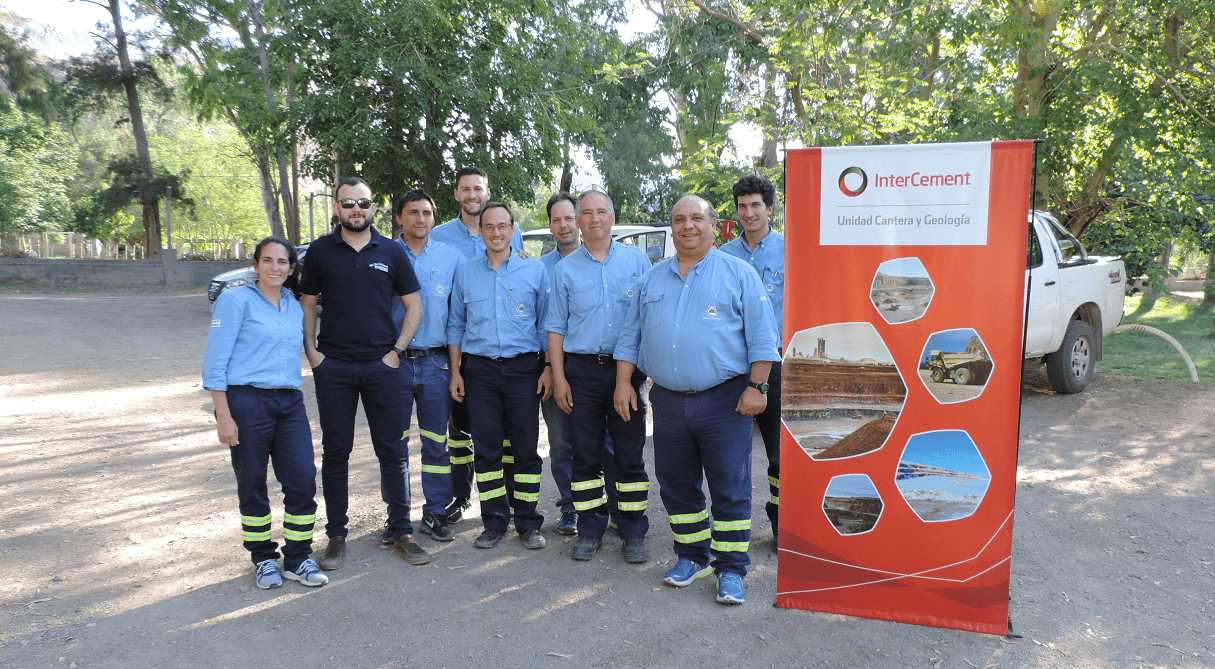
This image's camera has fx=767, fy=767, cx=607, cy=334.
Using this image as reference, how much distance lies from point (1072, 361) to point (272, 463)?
818 centimetres

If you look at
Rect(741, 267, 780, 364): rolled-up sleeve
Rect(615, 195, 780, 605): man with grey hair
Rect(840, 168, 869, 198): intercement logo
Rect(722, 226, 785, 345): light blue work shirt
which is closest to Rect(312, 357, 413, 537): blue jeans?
Rect(615, 195, 780, 605): man with grey hair

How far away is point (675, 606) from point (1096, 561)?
2.37m

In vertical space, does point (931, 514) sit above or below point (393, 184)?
below

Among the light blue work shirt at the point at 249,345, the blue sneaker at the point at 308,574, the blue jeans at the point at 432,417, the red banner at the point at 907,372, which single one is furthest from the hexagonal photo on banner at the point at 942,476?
the light blue work shirt at the point at 249,345

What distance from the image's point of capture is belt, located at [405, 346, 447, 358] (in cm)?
445

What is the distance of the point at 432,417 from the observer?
4.50m

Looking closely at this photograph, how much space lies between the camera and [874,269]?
3.34 m

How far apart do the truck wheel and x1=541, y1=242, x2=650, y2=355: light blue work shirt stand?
623cm

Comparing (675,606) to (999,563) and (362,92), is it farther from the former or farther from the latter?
(362,92)

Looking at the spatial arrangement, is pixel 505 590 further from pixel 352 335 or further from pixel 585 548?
pixel 352 335

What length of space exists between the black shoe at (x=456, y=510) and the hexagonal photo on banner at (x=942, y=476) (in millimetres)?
2689

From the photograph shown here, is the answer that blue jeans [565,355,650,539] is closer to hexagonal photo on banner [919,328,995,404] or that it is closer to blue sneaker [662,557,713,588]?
blue sneaker [662,557,713,588]

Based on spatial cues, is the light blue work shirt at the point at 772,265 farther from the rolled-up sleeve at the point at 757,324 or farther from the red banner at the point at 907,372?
the red banner at the point at 907,372

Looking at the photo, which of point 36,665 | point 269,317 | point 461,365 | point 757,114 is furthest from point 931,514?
point 757,114
